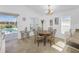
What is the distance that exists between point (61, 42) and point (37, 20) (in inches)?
25.0

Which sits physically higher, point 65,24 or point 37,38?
point 65,24

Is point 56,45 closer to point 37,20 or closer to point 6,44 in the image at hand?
point 37,20

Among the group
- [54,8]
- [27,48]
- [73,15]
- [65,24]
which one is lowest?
[27,48]

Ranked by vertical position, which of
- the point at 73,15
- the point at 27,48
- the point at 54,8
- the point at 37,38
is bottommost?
the point at 27,48

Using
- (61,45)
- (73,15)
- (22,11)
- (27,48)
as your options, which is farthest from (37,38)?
(73,15)

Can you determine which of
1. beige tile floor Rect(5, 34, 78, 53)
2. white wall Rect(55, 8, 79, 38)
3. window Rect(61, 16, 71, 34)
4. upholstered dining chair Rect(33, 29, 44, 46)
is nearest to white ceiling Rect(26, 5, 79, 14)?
white wall Rect(55, 8, 79, 38)

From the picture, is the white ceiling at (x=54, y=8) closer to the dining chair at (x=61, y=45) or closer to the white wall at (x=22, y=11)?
the white wall at (x=22, y=11)

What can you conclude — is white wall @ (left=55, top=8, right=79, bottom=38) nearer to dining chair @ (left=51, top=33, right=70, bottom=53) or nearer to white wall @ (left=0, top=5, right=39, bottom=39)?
dining chair @ (left=51, top=33, right=70, bottom=53)

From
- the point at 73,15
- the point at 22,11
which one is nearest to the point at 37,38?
the point at 22,11

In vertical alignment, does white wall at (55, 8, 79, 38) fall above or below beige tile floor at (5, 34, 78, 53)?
above

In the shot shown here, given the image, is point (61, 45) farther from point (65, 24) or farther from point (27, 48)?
point (27, 48)

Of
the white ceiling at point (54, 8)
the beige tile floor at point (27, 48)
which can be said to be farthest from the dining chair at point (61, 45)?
the white ceiling at point (54, 8)

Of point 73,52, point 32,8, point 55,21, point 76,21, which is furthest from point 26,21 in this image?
point 73,52

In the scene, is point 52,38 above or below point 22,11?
below
